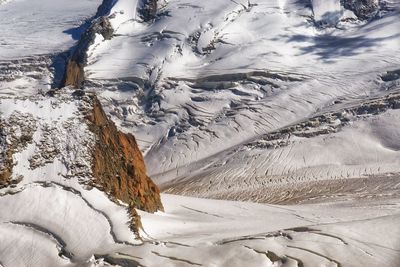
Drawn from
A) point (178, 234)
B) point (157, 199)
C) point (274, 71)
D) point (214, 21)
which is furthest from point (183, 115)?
point (178, 234)

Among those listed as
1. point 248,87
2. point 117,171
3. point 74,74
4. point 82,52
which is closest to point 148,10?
point 82,52

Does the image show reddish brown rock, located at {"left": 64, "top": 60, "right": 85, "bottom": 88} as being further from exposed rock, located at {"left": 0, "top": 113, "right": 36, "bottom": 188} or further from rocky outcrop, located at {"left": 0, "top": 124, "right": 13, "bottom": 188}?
rocky outcrop, located at {"left": 0, "top": 124, "right": 13, "bottom": 188}

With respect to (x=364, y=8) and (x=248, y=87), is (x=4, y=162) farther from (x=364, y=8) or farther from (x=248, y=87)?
(x=364, y=8)

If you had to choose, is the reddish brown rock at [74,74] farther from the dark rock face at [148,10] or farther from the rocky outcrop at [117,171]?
the rocky outcrop at [117,171]

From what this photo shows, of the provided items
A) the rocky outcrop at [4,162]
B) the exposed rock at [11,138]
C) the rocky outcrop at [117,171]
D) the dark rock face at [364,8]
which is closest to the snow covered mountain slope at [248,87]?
the dark rock face at [364,8]

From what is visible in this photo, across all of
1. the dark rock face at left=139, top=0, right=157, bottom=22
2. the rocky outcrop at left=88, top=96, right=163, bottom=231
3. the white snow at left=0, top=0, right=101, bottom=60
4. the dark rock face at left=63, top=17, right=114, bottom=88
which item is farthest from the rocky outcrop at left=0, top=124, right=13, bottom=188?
the dark rock face at left=139, top=0, right=157, bottom=22

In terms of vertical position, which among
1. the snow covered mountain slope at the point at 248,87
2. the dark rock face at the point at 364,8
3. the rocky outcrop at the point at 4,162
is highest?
the rocky outcrop at the point at 4,162

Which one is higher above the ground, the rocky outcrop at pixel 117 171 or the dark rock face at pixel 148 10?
the rocky outcrop at pixel 117 171

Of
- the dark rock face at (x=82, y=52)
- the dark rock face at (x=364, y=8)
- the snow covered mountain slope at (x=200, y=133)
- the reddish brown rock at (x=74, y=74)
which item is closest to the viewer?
the snow covered mountain slope at (x=200, y=133)
